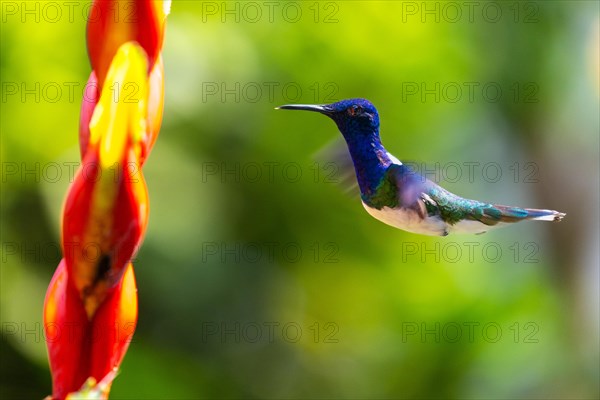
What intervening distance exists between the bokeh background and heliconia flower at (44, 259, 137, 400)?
6.13 feet

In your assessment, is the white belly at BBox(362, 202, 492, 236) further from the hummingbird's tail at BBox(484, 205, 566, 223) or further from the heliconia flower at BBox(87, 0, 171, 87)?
the heliconia flower at BBox(87, 0, 171, 87)

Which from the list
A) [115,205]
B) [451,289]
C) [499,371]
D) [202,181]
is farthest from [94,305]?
[499,371]

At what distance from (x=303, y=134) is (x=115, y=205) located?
209 centimetres

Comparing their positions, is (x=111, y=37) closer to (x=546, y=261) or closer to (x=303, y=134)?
(x=303, y=134)

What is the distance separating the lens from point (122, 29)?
43 centimetres

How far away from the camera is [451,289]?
99.0 inches

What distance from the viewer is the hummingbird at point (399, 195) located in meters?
0.66

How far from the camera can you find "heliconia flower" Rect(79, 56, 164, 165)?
435 mm
